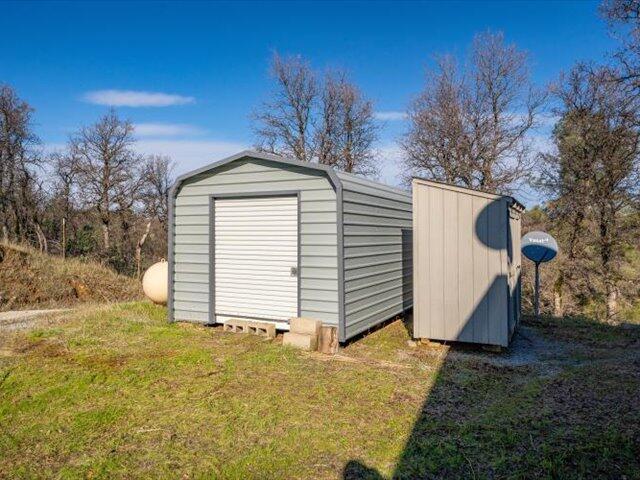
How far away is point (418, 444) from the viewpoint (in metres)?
3.25

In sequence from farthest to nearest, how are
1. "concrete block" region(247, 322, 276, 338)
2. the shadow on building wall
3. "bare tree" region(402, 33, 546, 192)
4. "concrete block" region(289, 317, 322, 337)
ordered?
"bare tree" region(402, 33, 546, 192) → "concrete block" region(247, 322, 276, 338) → "concrete block" region(289, 317, 322, 337) → the shadow on building wall

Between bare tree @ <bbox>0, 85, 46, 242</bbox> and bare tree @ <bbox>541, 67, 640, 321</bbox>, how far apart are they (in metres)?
20.8

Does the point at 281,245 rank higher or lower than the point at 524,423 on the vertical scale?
higher

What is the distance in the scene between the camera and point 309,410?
390cm

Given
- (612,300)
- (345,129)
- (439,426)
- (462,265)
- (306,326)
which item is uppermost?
(345,129)

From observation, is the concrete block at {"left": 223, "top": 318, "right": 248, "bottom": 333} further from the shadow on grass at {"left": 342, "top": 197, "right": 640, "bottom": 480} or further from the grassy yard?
the shadow on grass at {"left": 342, "top": 197, "right": 640, "bottom": 480}

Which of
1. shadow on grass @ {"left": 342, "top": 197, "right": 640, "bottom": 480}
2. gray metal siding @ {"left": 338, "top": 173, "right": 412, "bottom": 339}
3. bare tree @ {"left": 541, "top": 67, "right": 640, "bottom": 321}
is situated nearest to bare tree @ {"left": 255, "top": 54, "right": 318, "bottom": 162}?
bare tree @ {"left": 541, "top": 67, "right": 640, "bottom": 321}

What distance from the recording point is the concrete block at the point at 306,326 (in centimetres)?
593

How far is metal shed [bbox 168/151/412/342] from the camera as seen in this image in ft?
20.2

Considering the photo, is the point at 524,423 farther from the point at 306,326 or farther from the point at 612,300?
the point at 612,300

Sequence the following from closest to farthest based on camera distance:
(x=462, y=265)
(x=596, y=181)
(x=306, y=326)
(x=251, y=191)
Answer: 1. (x=462, y=265)
2. (x=306, y=326)
3. (x=251, y=191)
4. (x=596, y=181)

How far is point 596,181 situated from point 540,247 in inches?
316

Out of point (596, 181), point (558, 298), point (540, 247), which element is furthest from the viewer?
point (596, 181)

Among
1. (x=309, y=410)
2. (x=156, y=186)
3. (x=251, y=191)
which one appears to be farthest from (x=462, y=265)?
(x=156, y=186)
